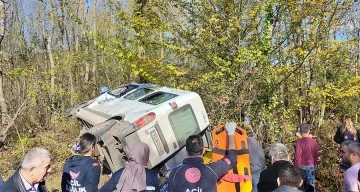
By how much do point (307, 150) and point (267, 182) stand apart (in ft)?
8.39

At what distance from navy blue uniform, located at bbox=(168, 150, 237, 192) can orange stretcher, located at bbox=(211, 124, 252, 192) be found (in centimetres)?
118

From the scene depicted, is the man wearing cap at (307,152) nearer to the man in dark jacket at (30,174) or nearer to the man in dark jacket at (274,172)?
the man in dark jacket at (274,172)

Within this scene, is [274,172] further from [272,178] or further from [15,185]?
[15,185]

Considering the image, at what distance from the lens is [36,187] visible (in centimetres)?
320

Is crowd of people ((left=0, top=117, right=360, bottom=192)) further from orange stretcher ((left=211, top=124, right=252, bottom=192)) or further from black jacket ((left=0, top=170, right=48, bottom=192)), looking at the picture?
orange stretcher ((left=211, top=124, right=252, bottom=192))

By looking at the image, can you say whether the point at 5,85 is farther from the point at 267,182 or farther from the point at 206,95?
the point at 267,182

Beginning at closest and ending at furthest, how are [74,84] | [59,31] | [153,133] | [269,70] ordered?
[153,133]
[269,70]
[74,84]
[59,31]

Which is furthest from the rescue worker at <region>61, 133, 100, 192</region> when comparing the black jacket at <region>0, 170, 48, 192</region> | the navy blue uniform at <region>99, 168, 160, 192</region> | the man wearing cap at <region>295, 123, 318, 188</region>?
the man wearing cap at <region>295, 123, 318, 188</region>

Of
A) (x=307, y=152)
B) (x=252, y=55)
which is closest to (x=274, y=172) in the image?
(x=307, y=152)

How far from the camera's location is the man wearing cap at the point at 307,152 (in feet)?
21.4

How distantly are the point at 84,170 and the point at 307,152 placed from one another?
13.7 feet

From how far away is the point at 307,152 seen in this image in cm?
655

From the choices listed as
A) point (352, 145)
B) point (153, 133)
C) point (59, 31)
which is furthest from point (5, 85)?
point (352, 145)

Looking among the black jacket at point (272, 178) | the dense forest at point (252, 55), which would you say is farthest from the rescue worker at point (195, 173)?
the dense forest at point (252, 55)
